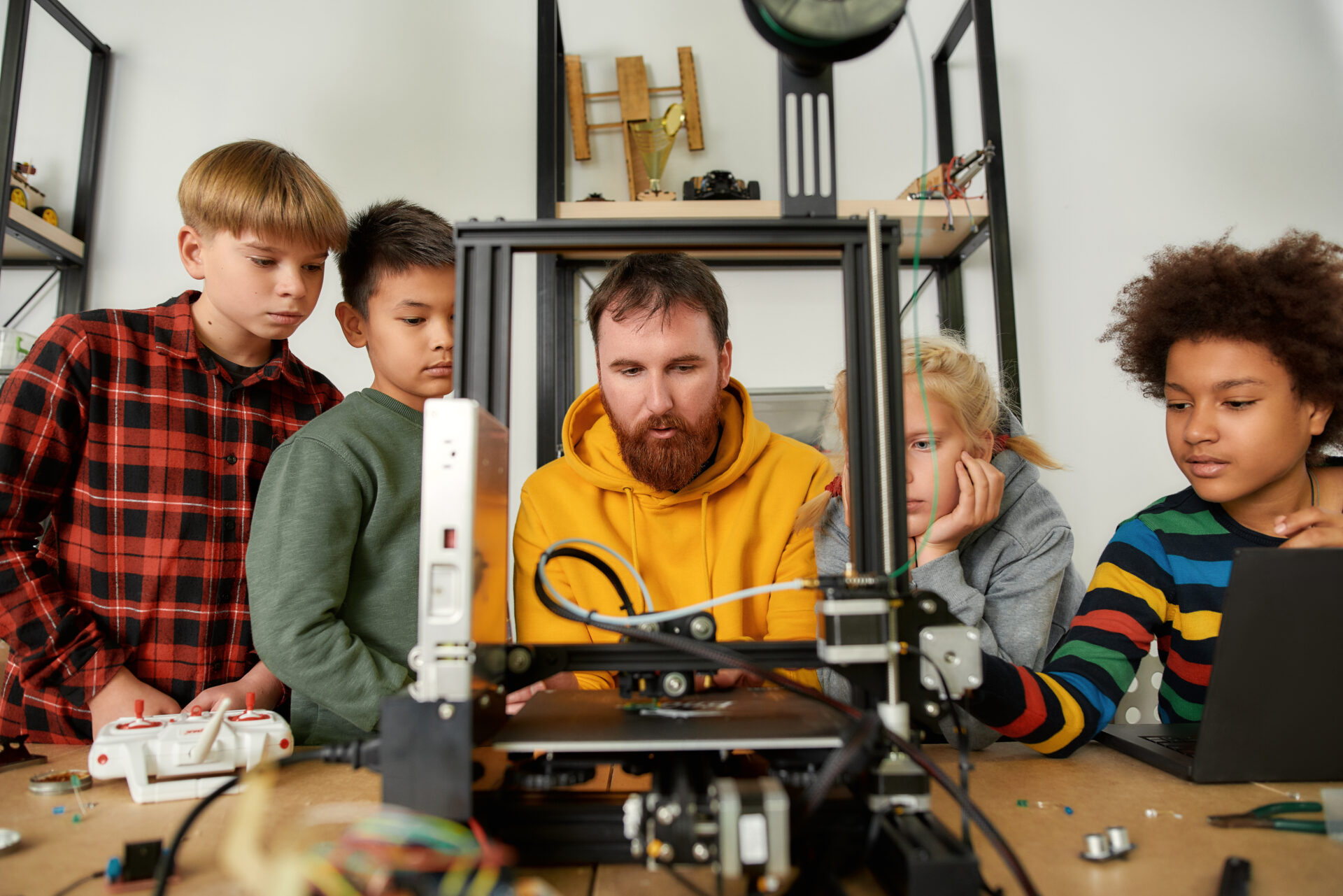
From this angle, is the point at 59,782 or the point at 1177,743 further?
the point at 1177,743

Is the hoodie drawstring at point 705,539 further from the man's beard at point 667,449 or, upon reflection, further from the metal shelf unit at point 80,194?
the metal shelf unit at point 80,194

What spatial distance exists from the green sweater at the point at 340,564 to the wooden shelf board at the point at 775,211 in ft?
2.90

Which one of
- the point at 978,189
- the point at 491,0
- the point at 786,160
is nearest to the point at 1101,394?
the point at 978,189

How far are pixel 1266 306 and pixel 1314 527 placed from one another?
0.93 ft

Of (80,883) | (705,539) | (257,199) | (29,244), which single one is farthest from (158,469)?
(29,244)

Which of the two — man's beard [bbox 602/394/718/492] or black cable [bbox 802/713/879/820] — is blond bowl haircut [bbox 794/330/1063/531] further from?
black cable [bbox 802/713/879/820]

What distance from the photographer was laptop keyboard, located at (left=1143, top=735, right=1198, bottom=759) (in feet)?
2.59

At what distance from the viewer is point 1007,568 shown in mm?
1094

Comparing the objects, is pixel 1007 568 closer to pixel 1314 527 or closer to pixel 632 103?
pixel 1314 527

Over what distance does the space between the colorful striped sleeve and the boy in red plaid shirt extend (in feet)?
3.32

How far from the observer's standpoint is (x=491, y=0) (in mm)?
2154

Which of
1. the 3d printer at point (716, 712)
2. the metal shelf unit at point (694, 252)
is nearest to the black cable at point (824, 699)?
the 3d printer at point (716, 712)

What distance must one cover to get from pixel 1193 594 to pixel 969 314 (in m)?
1.30

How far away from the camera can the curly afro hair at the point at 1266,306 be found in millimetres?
915
